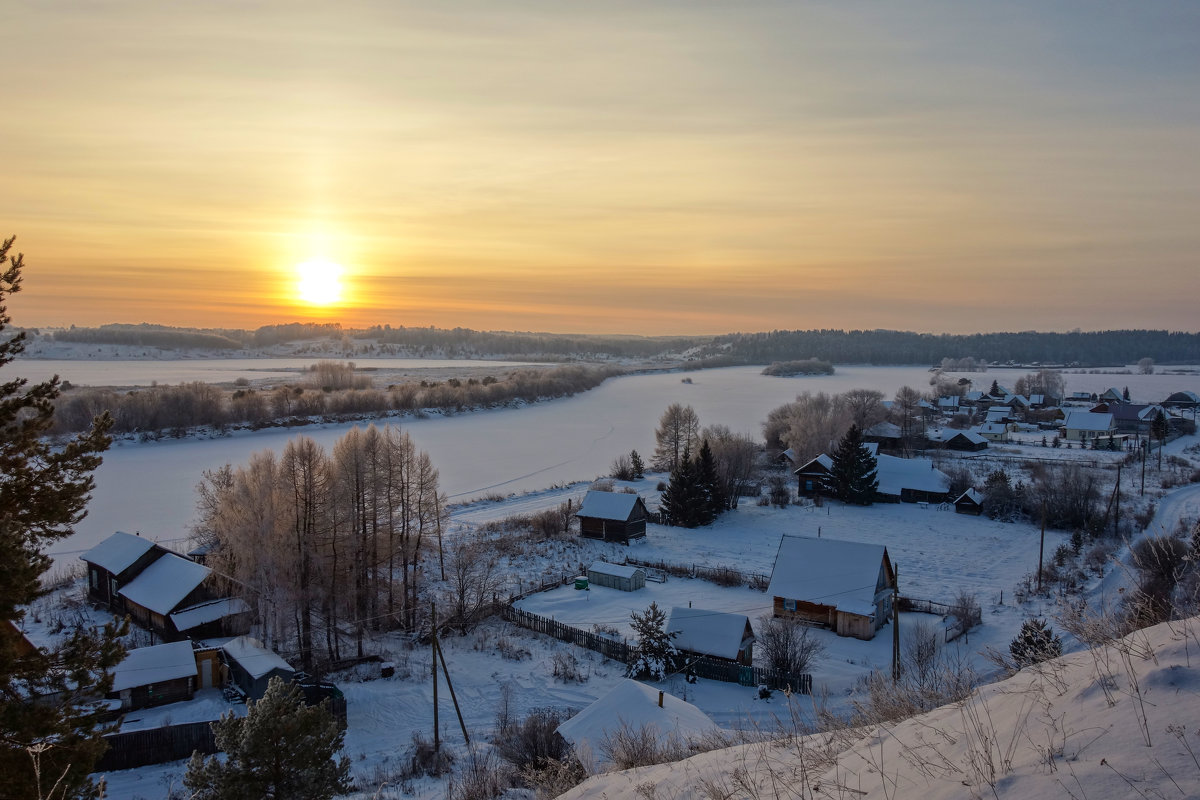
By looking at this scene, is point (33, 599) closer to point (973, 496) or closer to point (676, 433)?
point (973, 496)

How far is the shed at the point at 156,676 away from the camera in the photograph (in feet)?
55.9

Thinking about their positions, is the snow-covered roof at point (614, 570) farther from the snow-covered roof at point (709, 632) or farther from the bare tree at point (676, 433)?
the bare tree at point (676, 433)

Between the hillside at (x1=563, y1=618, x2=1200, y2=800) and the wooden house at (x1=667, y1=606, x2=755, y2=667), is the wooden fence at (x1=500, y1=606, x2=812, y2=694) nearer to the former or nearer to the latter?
the wooden house at (x1=667, y1=606, x2=755, y2=667)

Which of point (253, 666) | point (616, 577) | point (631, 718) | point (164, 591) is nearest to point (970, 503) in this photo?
point (616, 577)

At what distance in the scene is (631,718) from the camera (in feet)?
41.2

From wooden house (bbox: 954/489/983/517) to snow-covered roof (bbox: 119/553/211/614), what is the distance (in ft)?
122

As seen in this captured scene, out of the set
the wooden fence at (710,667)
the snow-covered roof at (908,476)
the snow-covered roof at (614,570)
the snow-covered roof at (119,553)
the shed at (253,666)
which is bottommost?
the wooden fence at (710,667)

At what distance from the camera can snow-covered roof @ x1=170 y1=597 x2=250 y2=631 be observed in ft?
68.7

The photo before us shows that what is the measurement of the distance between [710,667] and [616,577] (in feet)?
26.2

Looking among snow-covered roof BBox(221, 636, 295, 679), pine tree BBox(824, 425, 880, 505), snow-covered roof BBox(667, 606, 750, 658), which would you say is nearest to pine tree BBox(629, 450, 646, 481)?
pine tree BBox(824, 425, 880, 505)

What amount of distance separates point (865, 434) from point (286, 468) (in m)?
51.9

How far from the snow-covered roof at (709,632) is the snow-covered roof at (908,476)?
26.6m

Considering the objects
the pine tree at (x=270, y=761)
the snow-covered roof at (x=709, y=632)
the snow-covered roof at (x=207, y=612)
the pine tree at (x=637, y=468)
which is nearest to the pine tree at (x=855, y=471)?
the pine tree at (x=637, y=468)

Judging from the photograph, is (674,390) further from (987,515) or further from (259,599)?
(259,599)
